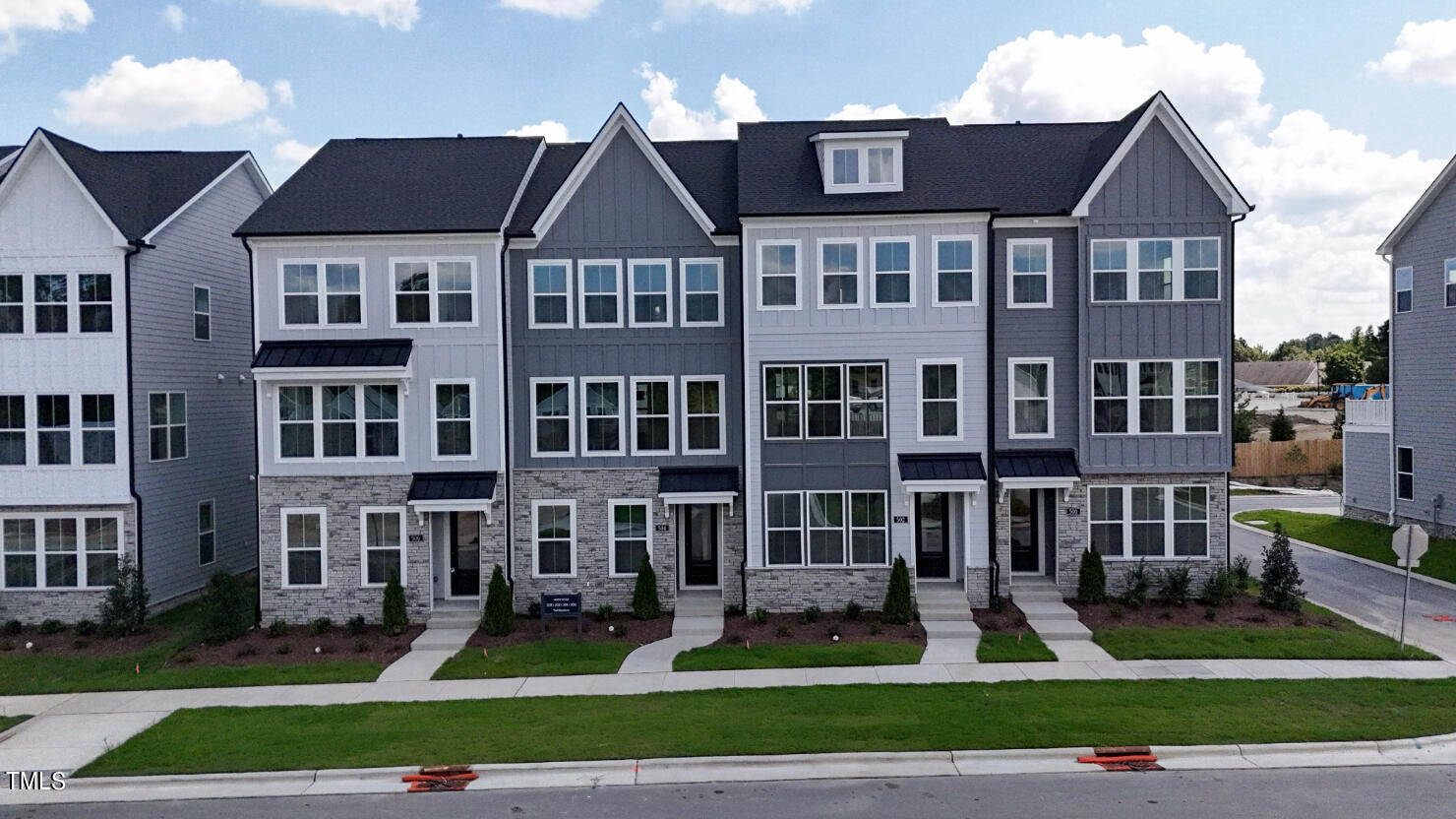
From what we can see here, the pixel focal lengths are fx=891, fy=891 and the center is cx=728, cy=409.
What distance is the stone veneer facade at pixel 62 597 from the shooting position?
20.5 metres

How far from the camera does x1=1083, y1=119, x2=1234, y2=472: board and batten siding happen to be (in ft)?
66.0

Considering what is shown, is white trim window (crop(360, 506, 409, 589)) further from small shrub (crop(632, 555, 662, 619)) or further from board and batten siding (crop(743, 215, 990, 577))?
board and batten siding (crop(743, 215, 990, 577))

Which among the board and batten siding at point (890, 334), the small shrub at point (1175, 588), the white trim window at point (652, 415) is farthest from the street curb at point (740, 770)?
the white trim window at point (652, 415)

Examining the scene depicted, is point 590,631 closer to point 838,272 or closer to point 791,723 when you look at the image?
point 791,723

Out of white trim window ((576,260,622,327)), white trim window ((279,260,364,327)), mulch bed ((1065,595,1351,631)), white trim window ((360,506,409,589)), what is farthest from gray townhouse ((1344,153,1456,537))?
white trim window ((279,260,364,327))

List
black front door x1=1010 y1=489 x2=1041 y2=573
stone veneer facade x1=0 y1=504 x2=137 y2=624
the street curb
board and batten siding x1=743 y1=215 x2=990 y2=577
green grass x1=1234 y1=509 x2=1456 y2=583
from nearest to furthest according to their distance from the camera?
the street curb < board and batten siding x1=743 y1=215 x2=990 y2=577 < stone veneer facade x1=0 y1=504 x2=137 y2=624 < black front door x1=1010 y1=489 x2=1041 y2=573 < green grass x1=1234 y1=509 x2=1456 y2=583

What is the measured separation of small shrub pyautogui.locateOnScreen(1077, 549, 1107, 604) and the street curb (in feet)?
24.4

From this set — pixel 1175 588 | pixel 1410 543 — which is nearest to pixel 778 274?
pixel 1175 588

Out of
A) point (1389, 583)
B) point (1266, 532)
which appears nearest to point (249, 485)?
point (1389, 583)

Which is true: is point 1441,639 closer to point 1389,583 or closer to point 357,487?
point 1389,583

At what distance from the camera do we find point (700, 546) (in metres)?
21.8

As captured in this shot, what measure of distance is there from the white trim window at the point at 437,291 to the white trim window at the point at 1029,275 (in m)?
12.3

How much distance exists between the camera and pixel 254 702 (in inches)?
601

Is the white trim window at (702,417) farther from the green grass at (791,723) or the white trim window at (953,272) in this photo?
the green grass at (791,723)
